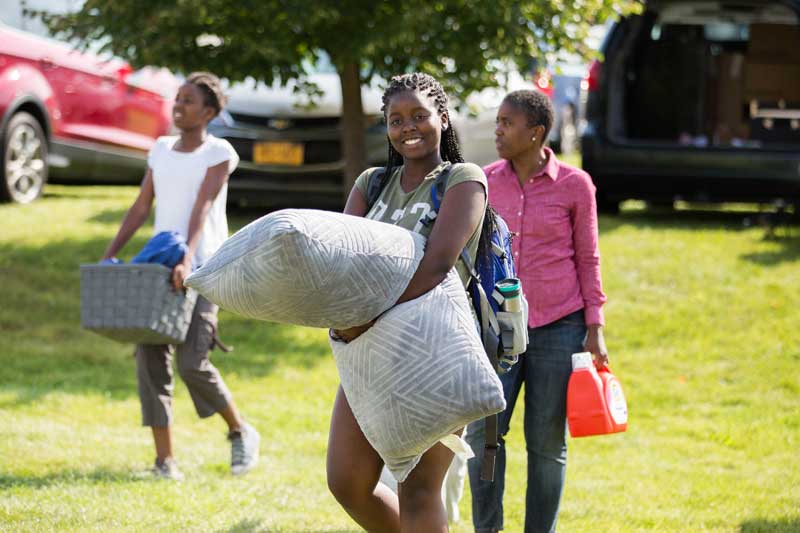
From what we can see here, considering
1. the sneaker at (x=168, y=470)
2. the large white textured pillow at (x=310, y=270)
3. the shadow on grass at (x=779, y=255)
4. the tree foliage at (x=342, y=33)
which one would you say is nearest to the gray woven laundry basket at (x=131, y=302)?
the sneaker at (x=168, y=470)

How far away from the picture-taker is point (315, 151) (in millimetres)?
10938

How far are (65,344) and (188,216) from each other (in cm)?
320

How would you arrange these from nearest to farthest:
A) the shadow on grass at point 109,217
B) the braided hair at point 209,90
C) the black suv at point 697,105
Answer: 1. the braided hair at point 209,90
2. the black suv at point 697,105
3. the shadow on grass at point 109,217

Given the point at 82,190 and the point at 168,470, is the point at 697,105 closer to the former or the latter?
the point at 82,190

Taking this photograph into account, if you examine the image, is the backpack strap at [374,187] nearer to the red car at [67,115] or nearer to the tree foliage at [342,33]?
the tree foliage at [342,33]

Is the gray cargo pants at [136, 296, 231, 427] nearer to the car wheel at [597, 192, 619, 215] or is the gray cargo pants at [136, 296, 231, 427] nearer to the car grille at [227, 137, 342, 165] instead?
the car grille at [227, 137, 342, 165]

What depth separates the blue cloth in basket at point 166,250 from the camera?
5.62m

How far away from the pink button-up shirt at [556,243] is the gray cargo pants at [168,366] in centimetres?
182

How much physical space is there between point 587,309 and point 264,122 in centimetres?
676

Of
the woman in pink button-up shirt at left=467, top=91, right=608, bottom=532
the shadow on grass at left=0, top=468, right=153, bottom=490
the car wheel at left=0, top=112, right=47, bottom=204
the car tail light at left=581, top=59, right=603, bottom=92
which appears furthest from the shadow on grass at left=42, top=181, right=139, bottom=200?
the woman in pink button-up shirt at left=467, top=91, right=608, bottom=532

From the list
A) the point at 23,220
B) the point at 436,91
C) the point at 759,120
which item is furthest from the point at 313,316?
the point at 759,120

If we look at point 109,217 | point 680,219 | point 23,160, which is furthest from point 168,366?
point 680,219

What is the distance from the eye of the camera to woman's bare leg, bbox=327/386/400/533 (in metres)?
3.79

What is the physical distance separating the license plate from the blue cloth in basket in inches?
205
